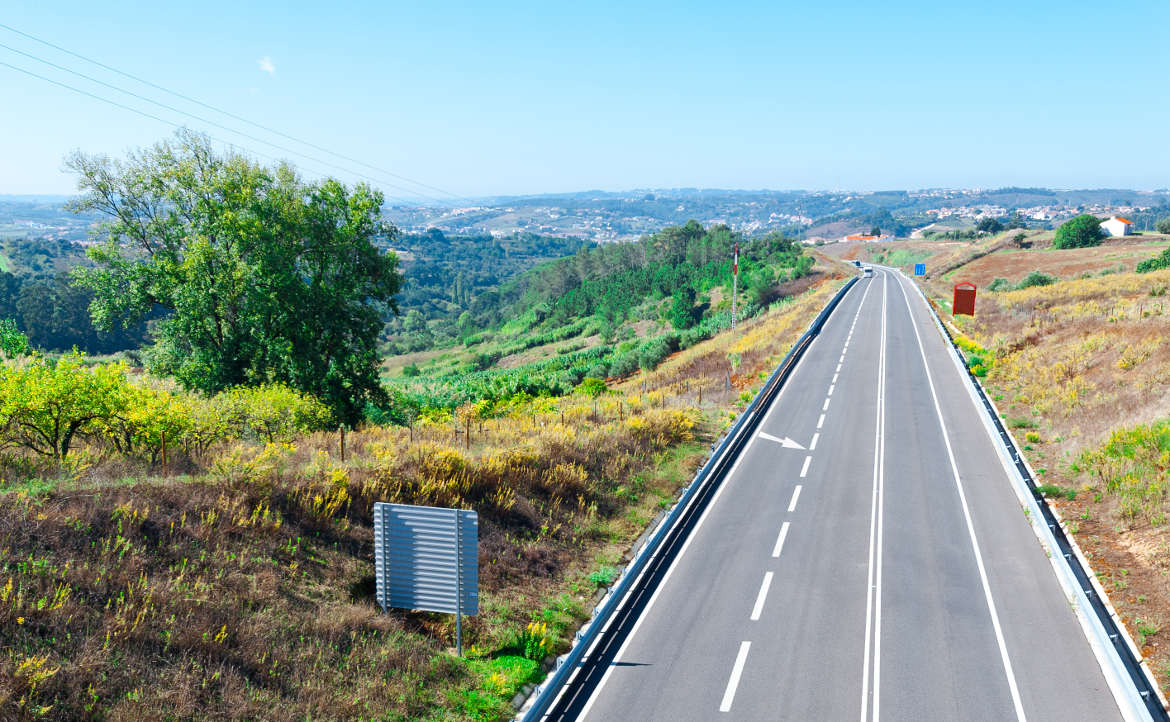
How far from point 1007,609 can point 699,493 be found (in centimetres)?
879

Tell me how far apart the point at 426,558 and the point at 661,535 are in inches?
301

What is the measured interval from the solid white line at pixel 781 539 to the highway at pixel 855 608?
61 mm

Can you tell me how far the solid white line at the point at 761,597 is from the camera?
14.0m

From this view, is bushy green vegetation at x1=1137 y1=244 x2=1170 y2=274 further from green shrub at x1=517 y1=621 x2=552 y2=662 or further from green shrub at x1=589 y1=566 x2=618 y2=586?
green shrub at x1=517 y1=621 x2=552 y2=662

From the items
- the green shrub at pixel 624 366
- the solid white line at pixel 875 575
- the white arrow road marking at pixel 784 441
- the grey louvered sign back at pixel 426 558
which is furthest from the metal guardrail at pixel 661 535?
the green shrub at pixel 624 366

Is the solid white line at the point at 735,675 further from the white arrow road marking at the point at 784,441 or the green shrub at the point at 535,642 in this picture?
the white arrow road marking at the point at 784,441

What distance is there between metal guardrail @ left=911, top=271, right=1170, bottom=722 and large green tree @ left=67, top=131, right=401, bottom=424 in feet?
78.6

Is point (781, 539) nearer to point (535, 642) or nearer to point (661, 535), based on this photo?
point (661, 535)

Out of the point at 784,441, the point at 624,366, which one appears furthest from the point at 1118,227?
the point at 784,441

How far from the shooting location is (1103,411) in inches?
976

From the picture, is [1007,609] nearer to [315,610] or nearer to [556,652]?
[556,652]

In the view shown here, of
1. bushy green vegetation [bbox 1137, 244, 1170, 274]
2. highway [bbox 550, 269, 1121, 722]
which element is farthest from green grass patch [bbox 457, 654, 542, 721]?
bushy green vegetation [bbox 1137, 244, 1170, 274]

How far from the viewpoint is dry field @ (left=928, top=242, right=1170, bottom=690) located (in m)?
15.2

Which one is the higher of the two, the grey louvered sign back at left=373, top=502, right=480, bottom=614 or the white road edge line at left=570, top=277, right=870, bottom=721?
the grey louvered sign back at left=373, top=502, right=480, bottom=614
